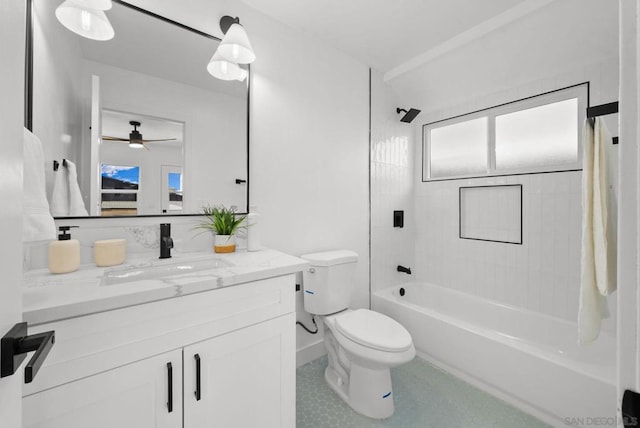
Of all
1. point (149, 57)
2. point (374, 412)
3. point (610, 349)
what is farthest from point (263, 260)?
point (610, 349)

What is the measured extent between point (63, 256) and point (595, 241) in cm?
191

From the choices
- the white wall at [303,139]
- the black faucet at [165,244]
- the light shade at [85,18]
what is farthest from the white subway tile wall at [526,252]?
the light shade at [85,18]

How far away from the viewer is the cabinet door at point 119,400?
2.39 feet

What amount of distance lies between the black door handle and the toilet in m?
1.32

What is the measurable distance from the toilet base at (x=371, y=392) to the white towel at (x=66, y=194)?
1622mm

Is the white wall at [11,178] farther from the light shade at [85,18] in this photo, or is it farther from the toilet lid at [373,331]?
the toilet lid at [373,331]

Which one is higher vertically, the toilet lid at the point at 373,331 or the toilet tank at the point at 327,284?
the toilet tank at the point at 327,284

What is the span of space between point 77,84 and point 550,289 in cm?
310

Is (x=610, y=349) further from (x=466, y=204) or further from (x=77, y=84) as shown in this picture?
(x=77, y=84)

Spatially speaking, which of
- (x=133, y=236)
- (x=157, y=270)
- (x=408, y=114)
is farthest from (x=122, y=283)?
(x=408, y=114)

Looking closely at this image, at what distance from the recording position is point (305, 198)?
6.52 feet

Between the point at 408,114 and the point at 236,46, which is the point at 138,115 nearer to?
the point at 236,46

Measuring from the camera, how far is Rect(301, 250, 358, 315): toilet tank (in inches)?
70.6

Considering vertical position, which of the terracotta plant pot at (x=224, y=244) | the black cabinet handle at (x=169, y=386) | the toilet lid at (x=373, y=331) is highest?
the terracotta plant pot at (x=224, y=244)
